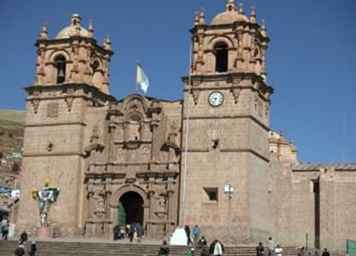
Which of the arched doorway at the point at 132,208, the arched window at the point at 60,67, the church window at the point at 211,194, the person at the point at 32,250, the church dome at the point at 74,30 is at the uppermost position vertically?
the church dome at the point at 74,30

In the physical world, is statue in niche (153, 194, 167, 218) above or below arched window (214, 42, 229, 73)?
below

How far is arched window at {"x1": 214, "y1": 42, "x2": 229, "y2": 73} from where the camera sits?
4175 cm

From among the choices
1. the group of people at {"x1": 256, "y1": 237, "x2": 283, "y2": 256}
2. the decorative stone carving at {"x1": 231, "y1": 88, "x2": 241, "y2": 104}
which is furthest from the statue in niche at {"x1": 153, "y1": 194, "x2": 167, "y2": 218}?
A: the group of people at {"x1": 256, "y1": 237, "x2": 283, "y2": 256}

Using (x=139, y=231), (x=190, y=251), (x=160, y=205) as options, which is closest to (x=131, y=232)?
(x=139, y=231)

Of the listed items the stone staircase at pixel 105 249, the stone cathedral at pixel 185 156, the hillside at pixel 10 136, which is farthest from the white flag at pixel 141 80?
the hillside at pixel 10 136

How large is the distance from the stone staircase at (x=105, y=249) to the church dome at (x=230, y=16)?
1418 centimetres

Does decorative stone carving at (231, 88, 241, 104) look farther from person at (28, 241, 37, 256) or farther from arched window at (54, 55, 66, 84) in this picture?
person at (28, 241, 37, 256)

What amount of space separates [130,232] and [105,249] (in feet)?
19.9

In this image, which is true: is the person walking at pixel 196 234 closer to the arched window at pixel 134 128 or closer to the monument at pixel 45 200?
the arched window at pixel 134 128

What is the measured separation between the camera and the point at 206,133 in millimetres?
40344

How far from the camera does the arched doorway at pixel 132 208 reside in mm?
43062

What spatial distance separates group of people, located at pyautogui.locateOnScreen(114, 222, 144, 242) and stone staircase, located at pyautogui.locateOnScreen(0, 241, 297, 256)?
4.42 meters

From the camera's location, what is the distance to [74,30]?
45.6m

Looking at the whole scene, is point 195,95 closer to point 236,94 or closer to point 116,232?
point 236,94
